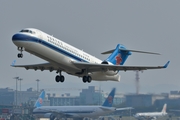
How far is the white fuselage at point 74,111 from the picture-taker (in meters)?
103

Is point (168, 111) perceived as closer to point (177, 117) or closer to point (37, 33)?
point (177, 117)

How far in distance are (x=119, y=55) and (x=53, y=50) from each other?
1460 cm

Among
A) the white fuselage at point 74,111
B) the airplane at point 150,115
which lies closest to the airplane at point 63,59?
the white fuselage at point 74,111

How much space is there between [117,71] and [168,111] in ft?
179

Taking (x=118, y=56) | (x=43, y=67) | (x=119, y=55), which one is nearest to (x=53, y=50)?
(x=43, y=67)

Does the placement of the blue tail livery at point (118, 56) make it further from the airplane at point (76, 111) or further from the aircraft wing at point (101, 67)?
the airplane at point (76, 111)

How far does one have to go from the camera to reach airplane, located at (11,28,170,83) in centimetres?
5133

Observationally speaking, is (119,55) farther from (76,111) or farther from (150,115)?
(150,115)

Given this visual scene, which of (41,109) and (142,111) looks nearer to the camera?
(41,109)

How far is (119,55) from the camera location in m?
65.5

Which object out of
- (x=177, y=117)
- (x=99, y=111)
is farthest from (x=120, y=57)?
(x=177, y=117)

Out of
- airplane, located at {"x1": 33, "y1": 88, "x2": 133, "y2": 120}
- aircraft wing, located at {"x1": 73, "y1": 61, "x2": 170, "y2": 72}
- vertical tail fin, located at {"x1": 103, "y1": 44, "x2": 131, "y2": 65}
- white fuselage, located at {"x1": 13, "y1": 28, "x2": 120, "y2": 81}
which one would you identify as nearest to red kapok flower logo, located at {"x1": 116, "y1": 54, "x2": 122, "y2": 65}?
vertical tail fin, located at {"x1": 103, "y1": 44, "x2": 131, "y2": 65}

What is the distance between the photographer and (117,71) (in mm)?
62438

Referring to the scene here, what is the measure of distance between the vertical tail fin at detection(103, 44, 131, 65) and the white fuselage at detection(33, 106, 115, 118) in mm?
37555
